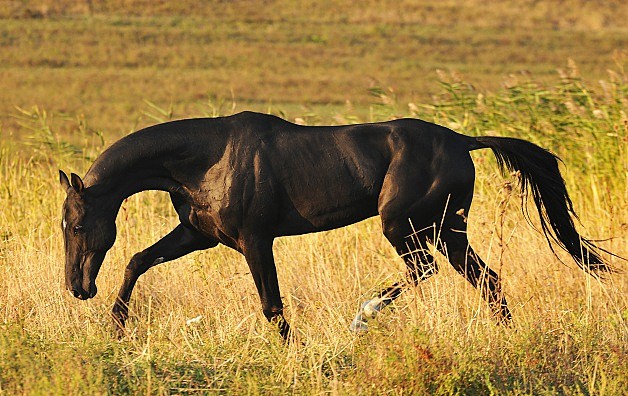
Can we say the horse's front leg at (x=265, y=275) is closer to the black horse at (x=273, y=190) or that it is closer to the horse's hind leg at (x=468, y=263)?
the black horse at (x=273, y=190)

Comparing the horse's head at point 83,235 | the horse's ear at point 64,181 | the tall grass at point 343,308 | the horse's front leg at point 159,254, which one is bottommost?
the tall grass at point 343,308

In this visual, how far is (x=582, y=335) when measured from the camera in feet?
19.1

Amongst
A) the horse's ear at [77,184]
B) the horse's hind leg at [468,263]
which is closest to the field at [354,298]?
the horse's hind leg at [468,263]

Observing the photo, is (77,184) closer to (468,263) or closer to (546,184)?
(468,263)

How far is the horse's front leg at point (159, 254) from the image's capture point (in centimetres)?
641

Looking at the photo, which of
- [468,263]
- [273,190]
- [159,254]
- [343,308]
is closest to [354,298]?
[343,308]

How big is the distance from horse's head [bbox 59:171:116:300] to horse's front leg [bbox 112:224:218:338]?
0.37 meters

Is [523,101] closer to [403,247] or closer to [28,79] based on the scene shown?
[403,247]

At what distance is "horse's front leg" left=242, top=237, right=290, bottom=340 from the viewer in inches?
240

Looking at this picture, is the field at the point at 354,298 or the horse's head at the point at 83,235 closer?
the field at the point at 354,298

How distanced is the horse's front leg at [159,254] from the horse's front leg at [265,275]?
0.41 meters

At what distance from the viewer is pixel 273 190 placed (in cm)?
615

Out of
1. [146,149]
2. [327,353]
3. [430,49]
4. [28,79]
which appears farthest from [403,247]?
[430,49]

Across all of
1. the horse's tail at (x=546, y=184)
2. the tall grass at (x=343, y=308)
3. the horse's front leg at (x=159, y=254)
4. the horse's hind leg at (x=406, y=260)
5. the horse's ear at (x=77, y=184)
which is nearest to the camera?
the tall grass at (x=343, y=308)
